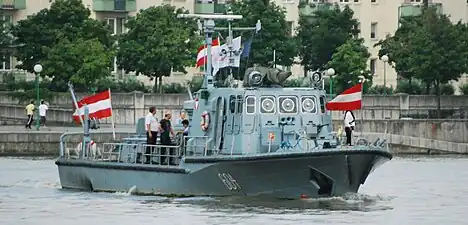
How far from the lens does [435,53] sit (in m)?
92.4

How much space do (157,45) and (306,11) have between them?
14.9 meters

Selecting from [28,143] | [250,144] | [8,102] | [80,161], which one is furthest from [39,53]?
[250,144]

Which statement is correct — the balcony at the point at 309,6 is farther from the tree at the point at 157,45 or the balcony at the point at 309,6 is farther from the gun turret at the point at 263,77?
the gun turret at the point at 263,77

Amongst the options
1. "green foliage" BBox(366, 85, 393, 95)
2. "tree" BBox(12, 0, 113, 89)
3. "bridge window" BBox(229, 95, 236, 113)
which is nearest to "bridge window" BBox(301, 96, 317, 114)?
"bridge window" BBox(229, 95, 236, 113)

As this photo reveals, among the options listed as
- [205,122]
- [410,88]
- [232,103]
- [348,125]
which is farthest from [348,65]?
[232,103]

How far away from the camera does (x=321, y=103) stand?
4638 cm

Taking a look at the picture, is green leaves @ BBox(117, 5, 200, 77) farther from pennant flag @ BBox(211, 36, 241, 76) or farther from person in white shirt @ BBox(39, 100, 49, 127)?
pennant flag @ BBox(211, 36, 241, 76)

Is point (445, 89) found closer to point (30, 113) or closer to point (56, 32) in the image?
point (56, 32)

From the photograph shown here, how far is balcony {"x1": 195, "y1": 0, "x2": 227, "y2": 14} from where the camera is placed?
99812 millimetres

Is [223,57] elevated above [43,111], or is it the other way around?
[223,57]

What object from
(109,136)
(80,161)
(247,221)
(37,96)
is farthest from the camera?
(37,96)

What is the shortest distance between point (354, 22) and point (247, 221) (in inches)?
2375

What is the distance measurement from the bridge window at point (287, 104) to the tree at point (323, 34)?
5190 centimetres

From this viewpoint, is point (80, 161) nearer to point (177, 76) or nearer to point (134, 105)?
point (134, 105)
